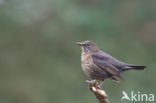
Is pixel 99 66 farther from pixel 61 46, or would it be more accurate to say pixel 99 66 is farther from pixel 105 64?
pixel 61 46

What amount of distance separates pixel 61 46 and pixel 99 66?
3.97 m

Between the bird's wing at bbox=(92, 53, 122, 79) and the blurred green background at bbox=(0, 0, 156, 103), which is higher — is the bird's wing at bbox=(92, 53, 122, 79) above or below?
below

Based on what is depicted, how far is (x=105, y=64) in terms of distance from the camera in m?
7.50

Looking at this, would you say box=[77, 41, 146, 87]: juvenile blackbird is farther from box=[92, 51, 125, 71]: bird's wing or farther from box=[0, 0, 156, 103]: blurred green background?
box=[0, 0, 156, 103]: blurred green background

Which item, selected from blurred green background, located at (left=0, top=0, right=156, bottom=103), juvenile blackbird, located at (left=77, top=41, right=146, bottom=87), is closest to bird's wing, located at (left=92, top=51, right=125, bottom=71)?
juvenile blackbird, located at (left=77, top=41, right=146, bottom=87)

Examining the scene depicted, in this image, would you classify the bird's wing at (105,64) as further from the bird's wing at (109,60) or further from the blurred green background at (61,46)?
the blurred green background at (61,46)

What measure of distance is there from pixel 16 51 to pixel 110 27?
1.58 metres

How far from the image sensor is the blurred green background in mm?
10805

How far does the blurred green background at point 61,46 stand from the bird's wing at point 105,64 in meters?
2.61

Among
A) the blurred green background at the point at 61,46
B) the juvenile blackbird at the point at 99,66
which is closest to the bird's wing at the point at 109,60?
the juvenile blackbird at the point at 99,66

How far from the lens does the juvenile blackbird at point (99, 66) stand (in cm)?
723

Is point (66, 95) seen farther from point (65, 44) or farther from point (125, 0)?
point (125, 0)

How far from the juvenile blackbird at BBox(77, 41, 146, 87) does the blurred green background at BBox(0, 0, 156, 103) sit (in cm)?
250

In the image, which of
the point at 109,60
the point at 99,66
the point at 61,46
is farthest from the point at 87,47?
the point at 61,46
